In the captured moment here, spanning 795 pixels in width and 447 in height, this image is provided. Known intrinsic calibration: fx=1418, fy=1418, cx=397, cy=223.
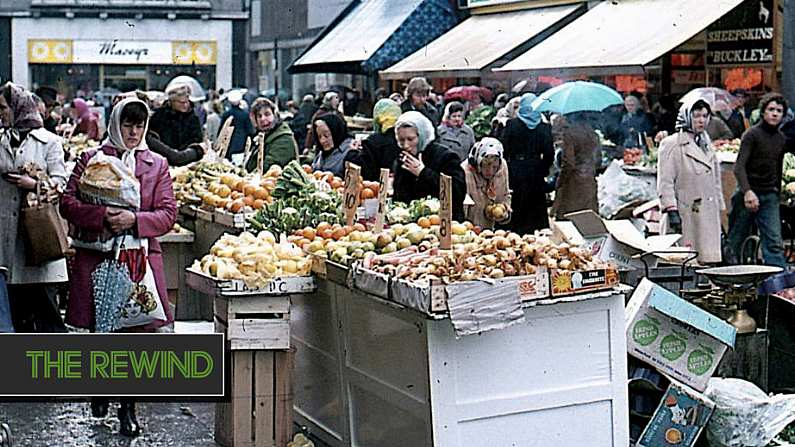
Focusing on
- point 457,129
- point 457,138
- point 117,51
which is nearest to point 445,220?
point 117,51

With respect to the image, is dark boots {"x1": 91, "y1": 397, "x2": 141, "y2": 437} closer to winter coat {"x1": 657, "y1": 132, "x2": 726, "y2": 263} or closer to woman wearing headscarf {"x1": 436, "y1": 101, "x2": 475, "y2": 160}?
winter coat {"x1": 657, "y1": 132, "x2": 726, "y2": 263}

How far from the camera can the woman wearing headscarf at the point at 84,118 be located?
782cm

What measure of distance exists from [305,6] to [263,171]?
1978 mm

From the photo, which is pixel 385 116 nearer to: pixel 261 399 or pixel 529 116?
pixel 529 116

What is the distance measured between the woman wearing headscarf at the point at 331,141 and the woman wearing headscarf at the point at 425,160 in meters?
1.91

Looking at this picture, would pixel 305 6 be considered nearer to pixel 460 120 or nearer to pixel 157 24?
pixel 157 24

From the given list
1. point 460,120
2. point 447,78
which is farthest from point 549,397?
point 447,78

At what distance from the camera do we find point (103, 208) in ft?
17.8

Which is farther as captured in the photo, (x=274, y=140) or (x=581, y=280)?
(x=274, y=140)

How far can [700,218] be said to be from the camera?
8.30 m

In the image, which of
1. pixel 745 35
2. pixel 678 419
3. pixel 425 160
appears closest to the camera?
pixel 678 419

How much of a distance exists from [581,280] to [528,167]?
3.65 m

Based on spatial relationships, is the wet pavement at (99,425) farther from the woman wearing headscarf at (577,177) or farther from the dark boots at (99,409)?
the woman wearing headscarf at (577,177)

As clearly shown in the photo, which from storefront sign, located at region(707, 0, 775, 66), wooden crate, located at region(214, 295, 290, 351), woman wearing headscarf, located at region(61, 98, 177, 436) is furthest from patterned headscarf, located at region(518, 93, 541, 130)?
storefront sign, located at region(707, 0, 775, 66)
